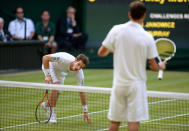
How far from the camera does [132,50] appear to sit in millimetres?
A: 4734

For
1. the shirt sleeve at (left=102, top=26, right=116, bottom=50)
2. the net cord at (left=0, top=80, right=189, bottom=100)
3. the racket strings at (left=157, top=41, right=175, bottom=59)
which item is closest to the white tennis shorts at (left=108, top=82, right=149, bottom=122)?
the shirt sleeve at (left=102, top=26, right=116, bottom=50)

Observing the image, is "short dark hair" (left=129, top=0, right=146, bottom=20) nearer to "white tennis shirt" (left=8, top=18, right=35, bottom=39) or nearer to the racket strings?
the racket strings

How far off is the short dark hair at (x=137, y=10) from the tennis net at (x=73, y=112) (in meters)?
1.13

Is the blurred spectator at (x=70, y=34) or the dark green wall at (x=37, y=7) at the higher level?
the dark green wall at (x=37, y=7)

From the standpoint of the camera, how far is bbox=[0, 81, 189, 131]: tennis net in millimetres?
7123

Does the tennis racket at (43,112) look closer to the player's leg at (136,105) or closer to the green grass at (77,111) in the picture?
the green grass at (77,111)

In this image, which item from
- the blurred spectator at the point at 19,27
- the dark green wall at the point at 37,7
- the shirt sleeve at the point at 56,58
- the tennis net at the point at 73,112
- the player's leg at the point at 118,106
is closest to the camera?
the player's leg at the point at 118,106

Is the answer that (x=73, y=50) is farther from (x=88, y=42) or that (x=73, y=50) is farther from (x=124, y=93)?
(x=124, y=93)

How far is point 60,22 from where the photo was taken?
1677 centimetres

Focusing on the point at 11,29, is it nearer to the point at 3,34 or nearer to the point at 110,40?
the point at 3,34

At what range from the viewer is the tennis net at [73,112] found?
712cm

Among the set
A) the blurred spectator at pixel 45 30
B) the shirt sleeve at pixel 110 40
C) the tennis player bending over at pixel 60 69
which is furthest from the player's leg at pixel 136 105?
the blurred spectator at pixel 45 30

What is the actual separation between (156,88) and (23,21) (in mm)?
5864

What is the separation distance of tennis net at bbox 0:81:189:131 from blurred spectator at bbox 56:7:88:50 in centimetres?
585
